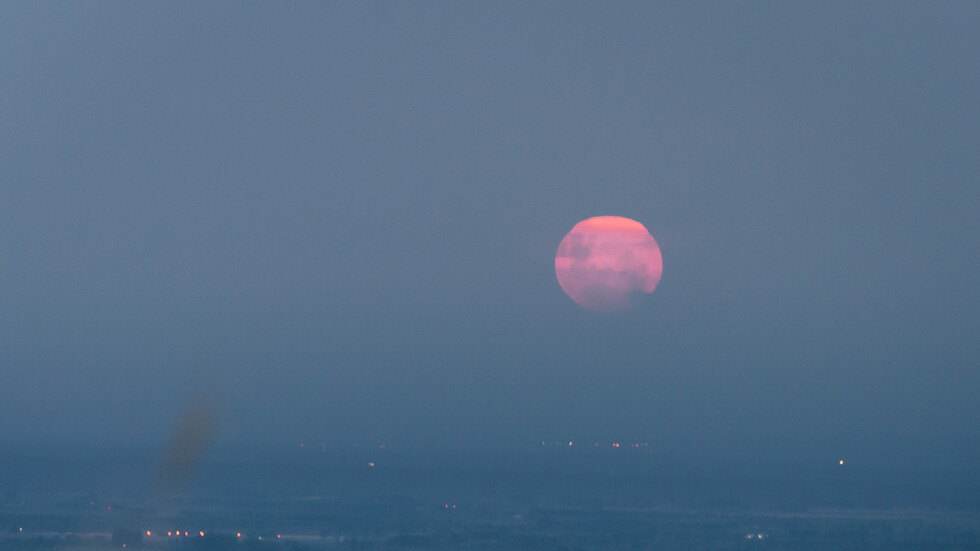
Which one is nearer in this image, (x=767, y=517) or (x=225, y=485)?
(x=767, y=517)

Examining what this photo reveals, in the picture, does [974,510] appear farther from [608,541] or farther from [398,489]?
[398,489]

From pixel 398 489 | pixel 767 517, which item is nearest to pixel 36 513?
pixel 398 489

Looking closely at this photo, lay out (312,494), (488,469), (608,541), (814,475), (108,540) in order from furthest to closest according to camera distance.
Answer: (488,469)
(814,475)
(312,494)
(608,541)
(108,540)

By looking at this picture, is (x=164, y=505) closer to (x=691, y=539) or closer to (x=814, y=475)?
(x=691, y=539)

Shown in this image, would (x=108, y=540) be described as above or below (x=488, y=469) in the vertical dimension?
below

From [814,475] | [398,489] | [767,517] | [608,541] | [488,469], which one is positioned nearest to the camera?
[608,541]

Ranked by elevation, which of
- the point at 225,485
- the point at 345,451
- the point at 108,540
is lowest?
the point at 108,540
